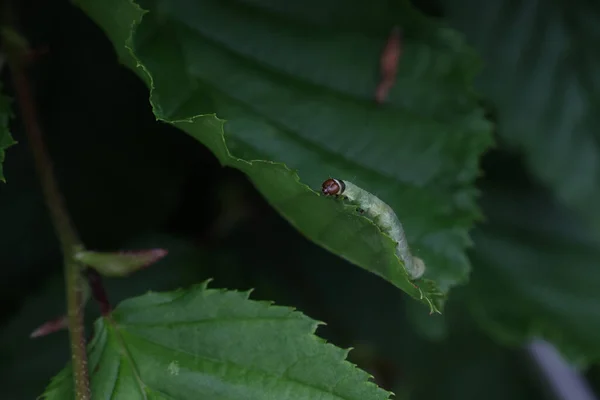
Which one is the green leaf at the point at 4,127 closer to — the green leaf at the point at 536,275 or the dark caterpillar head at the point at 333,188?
the dark caterpillar head at the point at 333,188

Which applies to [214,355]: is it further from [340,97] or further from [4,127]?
[340,97]

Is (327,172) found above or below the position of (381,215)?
above

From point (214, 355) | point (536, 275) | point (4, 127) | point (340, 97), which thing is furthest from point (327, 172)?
point (536, 275)

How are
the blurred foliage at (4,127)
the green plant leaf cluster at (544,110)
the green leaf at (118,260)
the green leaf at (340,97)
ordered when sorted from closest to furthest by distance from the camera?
the blurred foliage at (4,127), the green leaf at (118,260), the green leaf at (340,97), the green plant leaf cluster at (544,110)

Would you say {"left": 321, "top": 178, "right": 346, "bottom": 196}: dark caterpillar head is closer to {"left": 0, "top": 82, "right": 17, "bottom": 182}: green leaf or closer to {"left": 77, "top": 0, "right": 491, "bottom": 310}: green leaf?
{"left": 77, "top": 0, "right": 491, "bottom": 310}: green leaf

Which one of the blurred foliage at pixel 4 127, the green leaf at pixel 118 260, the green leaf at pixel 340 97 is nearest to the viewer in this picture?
the blurred foliage at pixel 4 127

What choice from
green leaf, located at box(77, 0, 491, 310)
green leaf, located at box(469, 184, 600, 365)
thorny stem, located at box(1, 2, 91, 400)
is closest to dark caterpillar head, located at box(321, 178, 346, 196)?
green leaf, located at box(77, 0, 491, 310)

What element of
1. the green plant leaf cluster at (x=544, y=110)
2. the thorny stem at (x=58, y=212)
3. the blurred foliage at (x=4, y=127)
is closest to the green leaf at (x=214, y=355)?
the thorny stem at (x=58, y=212)

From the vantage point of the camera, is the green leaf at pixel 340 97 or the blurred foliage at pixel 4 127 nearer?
the blurred foliage at pixel 4 127

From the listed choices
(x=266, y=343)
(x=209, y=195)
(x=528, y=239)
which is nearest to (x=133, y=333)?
(x=266, y=343)
